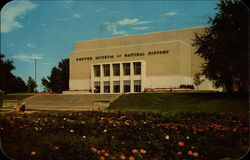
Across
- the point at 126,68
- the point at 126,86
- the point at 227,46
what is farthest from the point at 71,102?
the point at 126,68

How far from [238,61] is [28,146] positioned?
15.4 m

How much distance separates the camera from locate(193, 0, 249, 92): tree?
1664 cm

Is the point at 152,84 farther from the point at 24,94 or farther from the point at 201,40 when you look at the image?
the point at 201,40

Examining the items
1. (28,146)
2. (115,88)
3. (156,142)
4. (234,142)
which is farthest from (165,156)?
(115,88)

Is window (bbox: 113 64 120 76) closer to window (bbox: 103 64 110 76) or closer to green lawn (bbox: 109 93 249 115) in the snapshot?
window (bbox: 103 64 110 76)

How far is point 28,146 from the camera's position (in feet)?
15.1

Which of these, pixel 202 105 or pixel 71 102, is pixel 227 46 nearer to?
pixel 202 105

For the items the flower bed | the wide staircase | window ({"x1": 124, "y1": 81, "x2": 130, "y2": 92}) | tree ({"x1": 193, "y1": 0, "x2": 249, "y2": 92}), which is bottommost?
the wide staircase

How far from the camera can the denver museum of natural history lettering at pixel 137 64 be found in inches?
2020

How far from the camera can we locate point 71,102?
32.2m

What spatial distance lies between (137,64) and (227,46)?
36414 millimetres

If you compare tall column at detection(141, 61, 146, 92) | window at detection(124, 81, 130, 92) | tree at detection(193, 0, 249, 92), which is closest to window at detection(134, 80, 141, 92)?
tall column at detection(141, 61, 146, 92)

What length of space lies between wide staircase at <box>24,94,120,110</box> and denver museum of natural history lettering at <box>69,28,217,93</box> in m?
18.0

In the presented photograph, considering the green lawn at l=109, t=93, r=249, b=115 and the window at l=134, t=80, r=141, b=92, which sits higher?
the window at l=134, t=80, r=141, b=92
